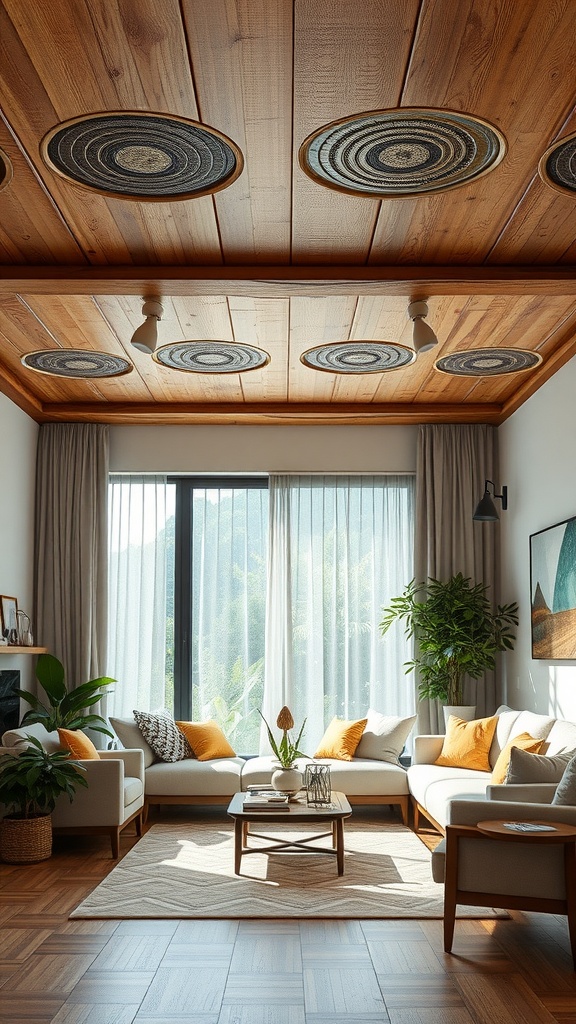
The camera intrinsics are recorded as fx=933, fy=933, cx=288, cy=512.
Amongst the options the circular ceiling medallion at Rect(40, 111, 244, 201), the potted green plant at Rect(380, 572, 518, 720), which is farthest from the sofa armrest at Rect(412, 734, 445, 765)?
the circular ceiling medallion at Rect(40, 111, 244, 201)

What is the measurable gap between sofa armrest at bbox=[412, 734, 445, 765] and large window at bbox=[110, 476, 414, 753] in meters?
0.85

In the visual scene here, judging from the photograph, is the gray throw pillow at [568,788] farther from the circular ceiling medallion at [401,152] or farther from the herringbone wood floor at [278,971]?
the circular ceiling medallion at [401,152]

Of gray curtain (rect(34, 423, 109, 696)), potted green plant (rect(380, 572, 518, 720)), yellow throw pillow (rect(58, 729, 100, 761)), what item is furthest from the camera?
gray curtain (rect(34, 423, 109, 696))

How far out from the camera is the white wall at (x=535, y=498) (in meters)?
5.48

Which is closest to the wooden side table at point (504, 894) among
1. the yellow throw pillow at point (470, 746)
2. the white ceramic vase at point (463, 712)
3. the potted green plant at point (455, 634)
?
the yellow throw pillow at point (470, 746)

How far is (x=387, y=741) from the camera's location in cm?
673

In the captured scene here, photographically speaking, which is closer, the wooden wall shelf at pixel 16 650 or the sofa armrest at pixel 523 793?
the sofa armrest at pixel 523 793

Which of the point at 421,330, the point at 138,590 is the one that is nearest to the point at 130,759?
the point at 138,590

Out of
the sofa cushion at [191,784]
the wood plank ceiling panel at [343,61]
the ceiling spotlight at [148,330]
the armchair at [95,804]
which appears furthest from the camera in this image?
the sofa cushion at [191,784]

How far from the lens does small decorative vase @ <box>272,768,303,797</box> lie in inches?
210

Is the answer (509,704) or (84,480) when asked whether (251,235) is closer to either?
(84,480)

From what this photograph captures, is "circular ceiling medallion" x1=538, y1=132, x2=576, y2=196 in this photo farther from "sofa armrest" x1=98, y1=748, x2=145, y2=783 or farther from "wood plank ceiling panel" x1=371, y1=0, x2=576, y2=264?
"sofa armrest" x1=98, y1=748, x2=145, y2=783

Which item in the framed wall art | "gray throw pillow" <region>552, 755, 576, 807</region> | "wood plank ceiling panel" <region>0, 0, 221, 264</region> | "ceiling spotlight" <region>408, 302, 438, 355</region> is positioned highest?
"wood plank ceiling panel" <region>0, 0, 221, 264</region>

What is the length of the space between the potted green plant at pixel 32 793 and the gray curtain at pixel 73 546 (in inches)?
65.0
